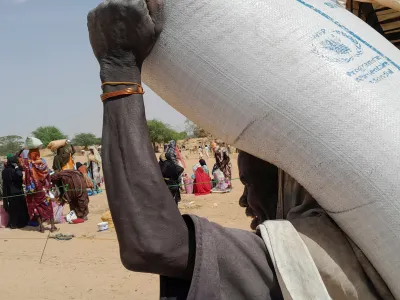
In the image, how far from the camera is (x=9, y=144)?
51.5m

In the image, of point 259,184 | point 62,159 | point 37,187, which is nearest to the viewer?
point 259,184

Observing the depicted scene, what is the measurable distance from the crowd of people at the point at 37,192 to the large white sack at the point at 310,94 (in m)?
9.51

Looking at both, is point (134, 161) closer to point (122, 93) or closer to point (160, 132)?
point (122, 93)

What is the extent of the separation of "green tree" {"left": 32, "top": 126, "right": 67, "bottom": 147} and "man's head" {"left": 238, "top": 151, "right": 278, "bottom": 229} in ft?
190

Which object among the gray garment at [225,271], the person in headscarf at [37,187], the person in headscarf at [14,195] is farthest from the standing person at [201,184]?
the gray garment at [225,271]

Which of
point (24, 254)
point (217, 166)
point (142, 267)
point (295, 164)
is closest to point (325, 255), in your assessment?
point (295, 164)

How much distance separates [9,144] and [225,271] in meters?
54.6

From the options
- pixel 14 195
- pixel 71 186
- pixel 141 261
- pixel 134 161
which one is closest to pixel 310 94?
pixel 134 161

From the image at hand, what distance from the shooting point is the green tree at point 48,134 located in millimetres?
Answer: 57719

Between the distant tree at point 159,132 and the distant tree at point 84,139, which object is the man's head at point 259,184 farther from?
the distant tree at point 84,139

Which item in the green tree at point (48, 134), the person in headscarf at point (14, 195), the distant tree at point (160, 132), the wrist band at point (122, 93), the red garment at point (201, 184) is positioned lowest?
the green tree at point (48, 134)

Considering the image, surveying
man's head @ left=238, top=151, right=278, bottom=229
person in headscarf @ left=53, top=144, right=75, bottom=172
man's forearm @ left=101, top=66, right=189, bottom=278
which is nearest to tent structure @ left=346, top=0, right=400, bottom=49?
man's head @ left=238, top=151, right=278, bottom=229

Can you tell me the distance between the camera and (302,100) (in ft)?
3.70

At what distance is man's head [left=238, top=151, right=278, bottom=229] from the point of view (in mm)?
1518
